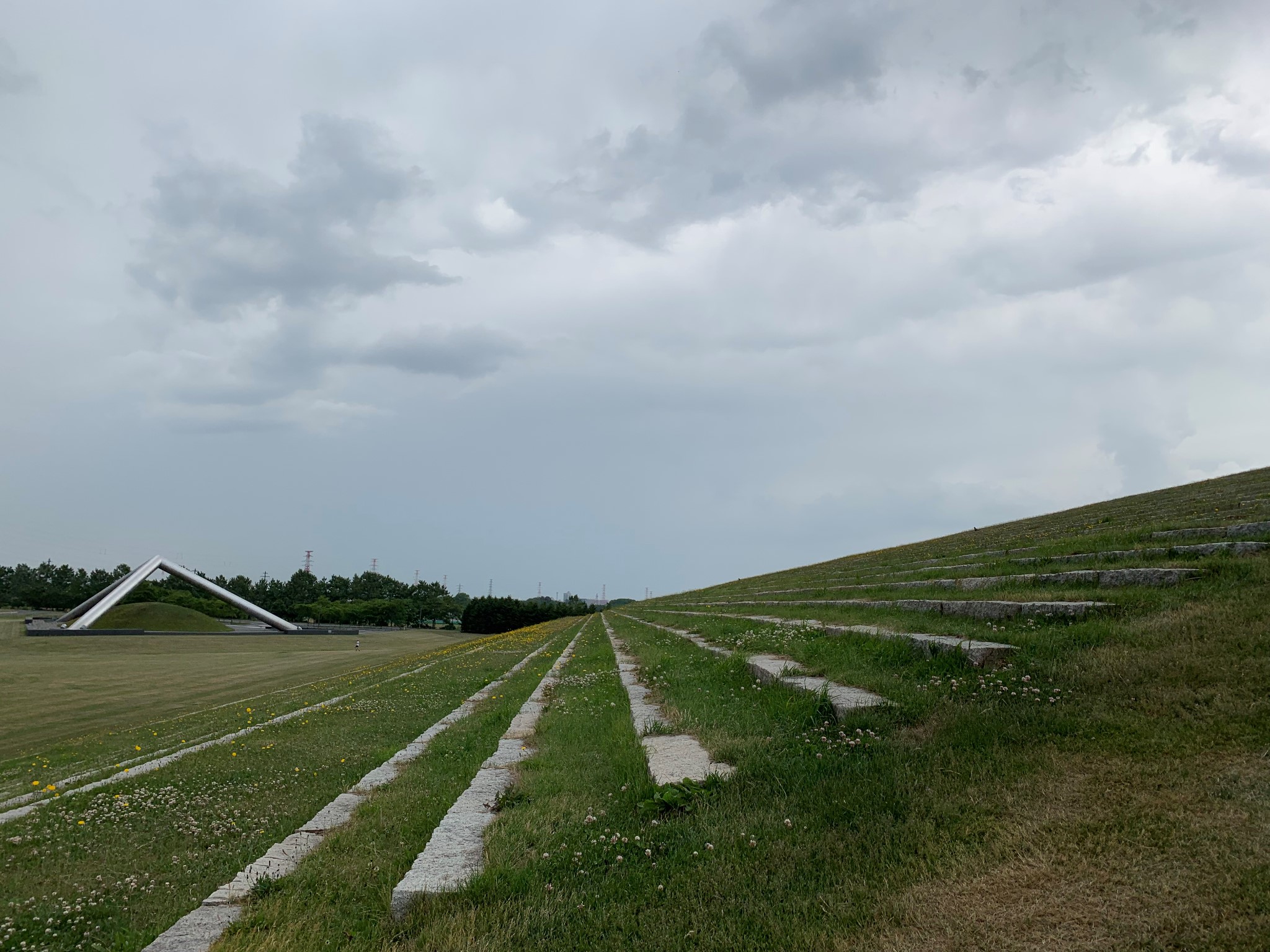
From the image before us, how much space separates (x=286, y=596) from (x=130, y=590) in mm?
59018

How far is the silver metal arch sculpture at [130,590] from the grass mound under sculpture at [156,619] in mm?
1209

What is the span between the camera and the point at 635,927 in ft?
11.4

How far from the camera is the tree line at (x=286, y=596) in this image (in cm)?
9069

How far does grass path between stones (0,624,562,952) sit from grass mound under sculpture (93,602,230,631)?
67047 millimetres

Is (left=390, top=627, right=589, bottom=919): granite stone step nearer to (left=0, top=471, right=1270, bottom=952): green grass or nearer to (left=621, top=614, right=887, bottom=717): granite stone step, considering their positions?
(left=0, top=471, right=1270, bottom=952): green grass

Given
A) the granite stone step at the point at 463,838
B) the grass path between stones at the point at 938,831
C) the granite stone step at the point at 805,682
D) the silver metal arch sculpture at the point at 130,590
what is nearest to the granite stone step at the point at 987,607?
the grass path between stones at the point at 938,831

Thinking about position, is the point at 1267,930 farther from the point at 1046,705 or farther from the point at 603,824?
the point at 603,824

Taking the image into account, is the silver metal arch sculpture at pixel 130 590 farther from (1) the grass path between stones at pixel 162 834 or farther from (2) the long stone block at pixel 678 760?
(2) the long stone block at pixel 678 760

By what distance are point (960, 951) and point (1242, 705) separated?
113 inches

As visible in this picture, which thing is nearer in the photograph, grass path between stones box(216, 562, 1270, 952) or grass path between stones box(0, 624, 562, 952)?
grass path between stones box(216, 562, 1270, 952)

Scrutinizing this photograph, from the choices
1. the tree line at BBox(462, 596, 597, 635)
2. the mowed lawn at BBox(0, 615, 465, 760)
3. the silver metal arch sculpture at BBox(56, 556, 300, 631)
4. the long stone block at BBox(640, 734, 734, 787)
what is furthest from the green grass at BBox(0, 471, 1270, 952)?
the tree line at BBox(462, 596, 597, 635)

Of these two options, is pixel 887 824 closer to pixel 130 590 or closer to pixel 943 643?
pixel 943 643

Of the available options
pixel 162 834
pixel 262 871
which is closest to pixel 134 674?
pixel 162 834

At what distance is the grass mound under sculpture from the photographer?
63.9m
